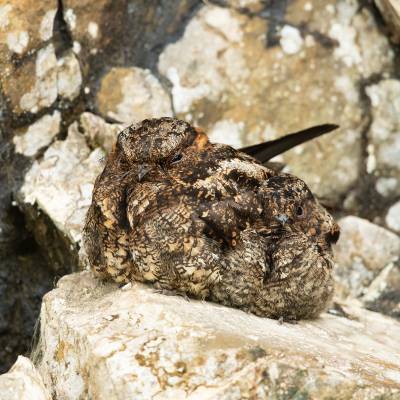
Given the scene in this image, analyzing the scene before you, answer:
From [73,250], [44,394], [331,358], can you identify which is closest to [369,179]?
[73,250]

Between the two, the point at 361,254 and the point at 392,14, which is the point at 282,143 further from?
the point at 392,14

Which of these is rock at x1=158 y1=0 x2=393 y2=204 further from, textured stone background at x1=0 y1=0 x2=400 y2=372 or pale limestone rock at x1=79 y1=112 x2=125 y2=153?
pale limestone rock at x1=79 y1=112 x2=125 y2=153

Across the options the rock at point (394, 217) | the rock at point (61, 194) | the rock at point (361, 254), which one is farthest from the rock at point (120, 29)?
the rock at point (394, 217)

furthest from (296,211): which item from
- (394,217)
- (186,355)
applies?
(394,217)

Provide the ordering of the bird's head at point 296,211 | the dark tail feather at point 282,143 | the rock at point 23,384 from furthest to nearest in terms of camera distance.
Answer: the dark tail feather at point 282,143 → the bird's head at point 296,211 → the rock at point 23,384

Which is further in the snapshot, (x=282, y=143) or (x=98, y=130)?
(x=98, y=130)

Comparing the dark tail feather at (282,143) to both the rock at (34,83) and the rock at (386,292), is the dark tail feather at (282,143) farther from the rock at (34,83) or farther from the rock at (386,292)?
the rock at (34,83)

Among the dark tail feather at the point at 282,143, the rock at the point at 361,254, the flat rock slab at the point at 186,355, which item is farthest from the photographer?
the rock at the point at 361,254
